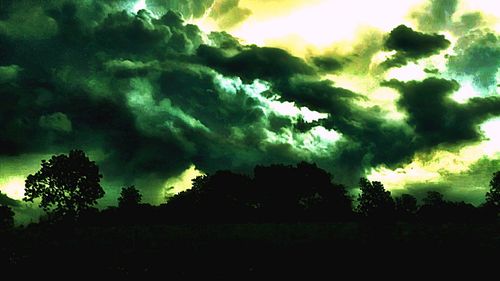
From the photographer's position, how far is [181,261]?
19078 millimetres

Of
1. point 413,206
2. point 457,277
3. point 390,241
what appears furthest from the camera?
point 413,206

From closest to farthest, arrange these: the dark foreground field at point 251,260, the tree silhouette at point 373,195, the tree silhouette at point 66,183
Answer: the dark foreground field at point 251,260 < the tree silhouette at point 66,183 < the tree silhouette at point 373,195

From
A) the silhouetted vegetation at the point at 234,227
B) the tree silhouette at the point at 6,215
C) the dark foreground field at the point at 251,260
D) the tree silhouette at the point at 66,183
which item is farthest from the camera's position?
the tree silhouette at the point at 6,215

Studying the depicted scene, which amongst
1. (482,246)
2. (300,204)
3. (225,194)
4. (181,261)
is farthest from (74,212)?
(482,246)

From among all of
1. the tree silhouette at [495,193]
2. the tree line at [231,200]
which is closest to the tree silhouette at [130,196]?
the tree line at [231,200]

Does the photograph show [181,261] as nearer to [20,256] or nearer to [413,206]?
[20,256]

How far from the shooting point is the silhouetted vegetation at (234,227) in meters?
19.5

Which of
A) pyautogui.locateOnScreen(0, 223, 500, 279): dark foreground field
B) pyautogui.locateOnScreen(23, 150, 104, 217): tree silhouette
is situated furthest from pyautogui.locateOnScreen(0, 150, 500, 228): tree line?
pyautogui.locateOnScreen(0, 223, 500, 279): dark foreground field

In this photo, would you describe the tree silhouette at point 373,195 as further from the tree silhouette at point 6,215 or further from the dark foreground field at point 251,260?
the dark foreground field at point 251,260

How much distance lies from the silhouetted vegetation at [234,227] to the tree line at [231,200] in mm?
254

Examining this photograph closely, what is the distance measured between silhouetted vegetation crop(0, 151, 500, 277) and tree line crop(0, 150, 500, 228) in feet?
0.83

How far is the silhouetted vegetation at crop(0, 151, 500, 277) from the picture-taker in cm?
1953

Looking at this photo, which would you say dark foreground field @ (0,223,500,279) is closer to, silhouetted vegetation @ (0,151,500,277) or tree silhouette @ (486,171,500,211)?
silhouetted vegetation @ (0,151,500,277)

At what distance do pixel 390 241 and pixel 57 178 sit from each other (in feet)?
235
